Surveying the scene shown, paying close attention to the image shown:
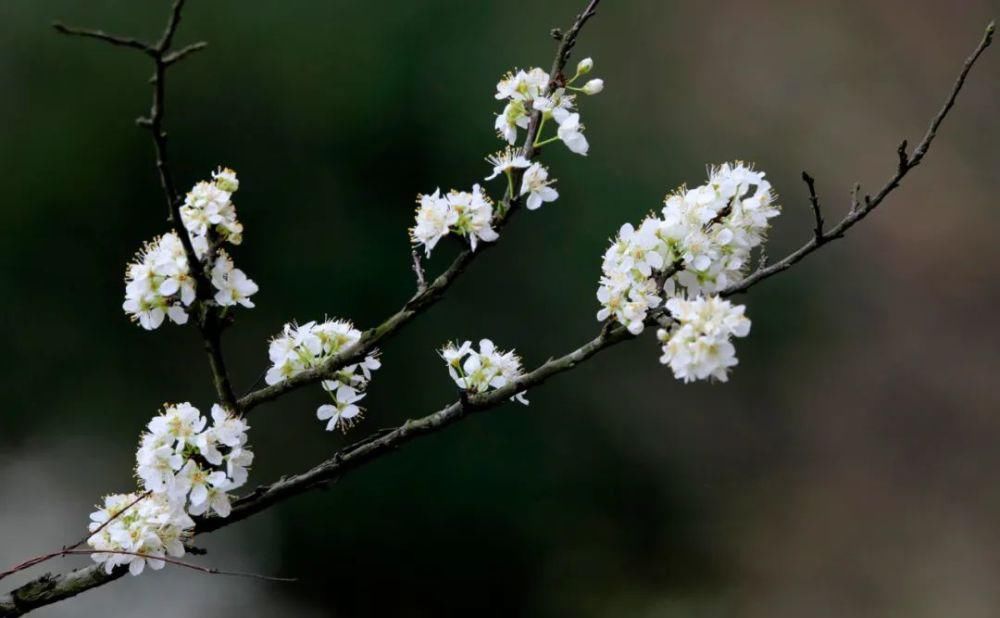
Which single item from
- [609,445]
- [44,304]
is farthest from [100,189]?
[609,445]

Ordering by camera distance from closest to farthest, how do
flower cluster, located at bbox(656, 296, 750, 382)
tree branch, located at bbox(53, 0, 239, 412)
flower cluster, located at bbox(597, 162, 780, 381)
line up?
tree branch, located at bbox(53, 0, 239, 412)
flower cluster, located at bbox(656, 296, 750, 382)
flower cluster, located at bbox(597, 162, 780, 381)

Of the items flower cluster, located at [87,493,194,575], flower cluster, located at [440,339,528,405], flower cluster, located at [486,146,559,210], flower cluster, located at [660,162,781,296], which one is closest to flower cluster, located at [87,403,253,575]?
flower cluster, located at [87,493,194,575]

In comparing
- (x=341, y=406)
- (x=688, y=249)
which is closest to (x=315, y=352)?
(x=341, y=406)

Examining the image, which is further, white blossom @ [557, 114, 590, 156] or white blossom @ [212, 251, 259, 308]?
white blossom @ [557, 114, 590, 156]

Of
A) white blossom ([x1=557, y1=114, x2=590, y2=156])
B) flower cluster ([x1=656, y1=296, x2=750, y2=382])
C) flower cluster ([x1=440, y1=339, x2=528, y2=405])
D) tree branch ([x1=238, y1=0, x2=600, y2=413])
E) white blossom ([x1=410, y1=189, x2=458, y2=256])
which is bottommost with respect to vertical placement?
flower cluster ([x1=656, y1=296, x2=750, y2=382])

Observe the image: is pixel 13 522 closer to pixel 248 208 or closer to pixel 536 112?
pixel 248 208

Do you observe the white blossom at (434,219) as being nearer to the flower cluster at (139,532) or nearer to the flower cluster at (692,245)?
the flower cluster at (692,245)

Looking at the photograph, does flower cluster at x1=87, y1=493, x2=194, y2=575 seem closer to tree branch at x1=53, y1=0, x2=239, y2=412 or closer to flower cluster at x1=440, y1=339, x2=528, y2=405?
tree branch at x1=53, y1=0, x2=239, y2=412
